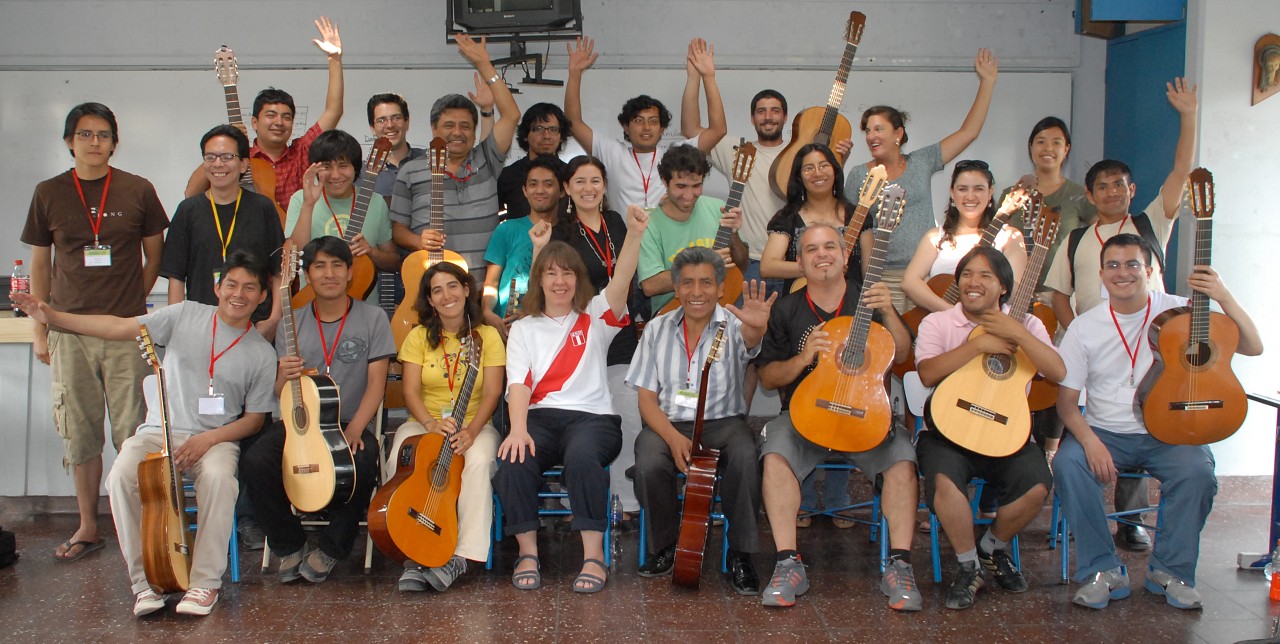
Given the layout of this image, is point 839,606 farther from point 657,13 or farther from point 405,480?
point 657,13

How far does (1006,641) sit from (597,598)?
1.32 metres

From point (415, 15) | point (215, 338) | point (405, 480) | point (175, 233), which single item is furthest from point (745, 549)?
point (415, 15)

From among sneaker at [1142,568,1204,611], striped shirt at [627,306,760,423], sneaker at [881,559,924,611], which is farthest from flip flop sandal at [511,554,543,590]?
sneaker at [1142,568,1204,611]

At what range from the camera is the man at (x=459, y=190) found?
4.46 metres

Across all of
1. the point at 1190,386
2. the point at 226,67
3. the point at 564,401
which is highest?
the point at 226,67

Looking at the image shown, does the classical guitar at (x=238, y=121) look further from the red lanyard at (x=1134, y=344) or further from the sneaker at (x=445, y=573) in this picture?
the red lanyard at (x=1134, y=344)

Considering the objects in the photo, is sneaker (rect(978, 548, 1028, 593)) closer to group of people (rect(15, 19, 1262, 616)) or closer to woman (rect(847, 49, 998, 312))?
group of people (rect(15, 19, 1262, 616))

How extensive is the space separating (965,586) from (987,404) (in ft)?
2.02

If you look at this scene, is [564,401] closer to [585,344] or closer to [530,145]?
[585,344]

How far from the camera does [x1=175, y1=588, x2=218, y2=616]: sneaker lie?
3322mm

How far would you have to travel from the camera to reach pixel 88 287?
4.04 meters

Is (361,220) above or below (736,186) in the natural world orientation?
below

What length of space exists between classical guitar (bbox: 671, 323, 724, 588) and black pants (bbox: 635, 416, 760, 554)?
0.31ft

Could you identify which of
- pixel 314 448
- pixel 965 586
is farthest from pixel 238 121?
pixel 965 586
